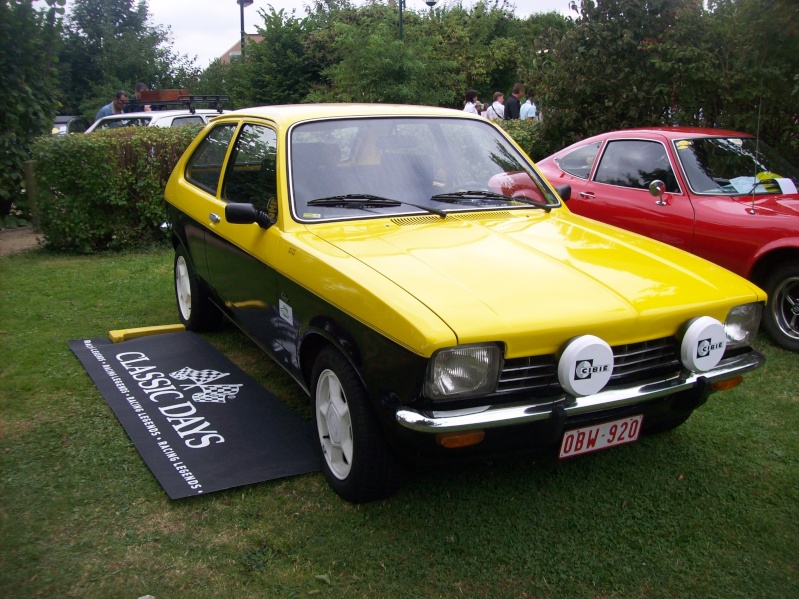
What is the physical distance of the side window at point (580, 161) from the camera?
7.02 m

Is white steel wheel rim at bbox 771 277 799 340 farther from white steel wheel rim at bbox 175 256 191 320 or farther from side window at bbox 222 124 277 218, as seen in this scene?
white steel wheel rim at bbox 175 256 191 320

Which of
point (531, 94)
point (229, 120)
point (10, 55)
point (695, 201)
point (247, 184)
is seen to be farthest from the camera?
point (531, 94)

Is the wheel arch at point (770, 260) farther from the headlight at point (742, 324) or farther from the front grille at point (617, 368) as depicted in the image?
the front grille at point (617, 368)

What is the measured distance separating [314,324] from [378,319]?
607 mm

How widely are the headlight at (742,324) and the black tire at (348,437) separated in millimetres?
1626

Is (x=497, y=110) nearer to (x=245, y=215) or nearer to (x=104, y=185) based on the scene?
(x=104, y=185)

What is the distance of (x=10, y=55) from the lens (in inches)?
380

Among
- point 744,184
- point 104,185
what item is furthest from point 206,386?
point 104,185

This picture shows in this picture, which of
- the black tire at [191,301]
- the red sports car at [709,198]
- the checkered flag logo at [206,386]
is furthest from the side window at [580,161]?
the checkered flag logo at [206,386]

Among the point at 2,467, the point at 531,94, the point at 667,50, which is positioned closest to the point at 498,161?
the point at 2,467

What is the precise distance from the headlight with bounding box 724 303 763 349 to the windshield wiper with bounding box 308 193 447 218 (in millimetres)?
1519

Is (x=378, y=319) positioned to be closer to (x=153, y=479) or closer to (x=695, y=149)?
(x=153, y=479)

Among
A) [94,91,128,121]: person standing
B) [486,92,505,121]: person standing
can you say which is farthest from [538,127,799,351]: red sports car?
[94,91,128,121]: person standing

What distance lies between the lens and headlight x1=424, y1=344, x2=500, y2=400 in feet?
9.18
